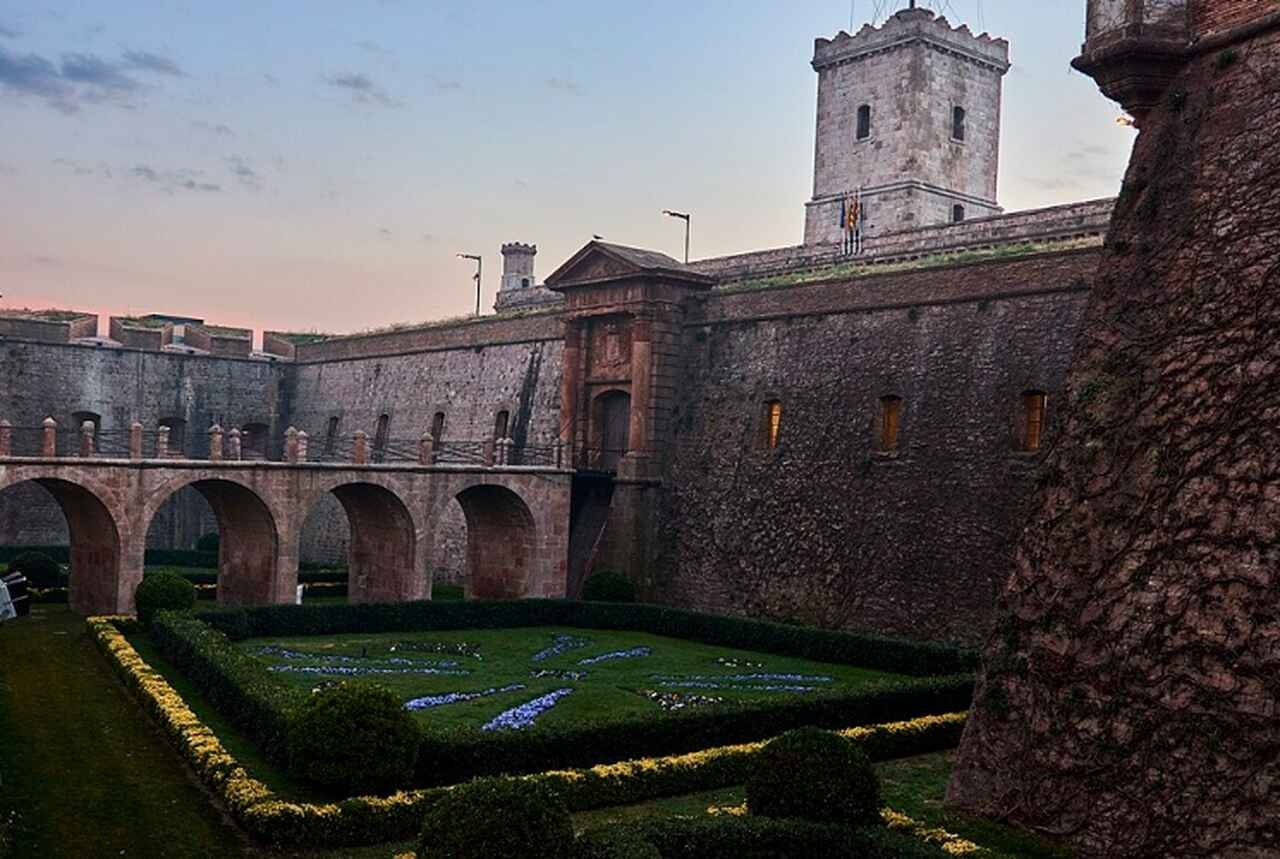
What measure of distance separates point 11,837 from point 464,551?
2430 centimetres

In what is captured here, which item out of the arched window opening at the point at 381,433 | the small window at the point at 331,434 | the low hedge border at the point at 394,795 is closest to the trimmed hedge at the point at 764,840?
the low hedge border at the point at 394,795

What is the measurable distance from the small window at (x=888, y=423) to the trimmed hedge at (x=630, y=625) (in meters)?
4.04

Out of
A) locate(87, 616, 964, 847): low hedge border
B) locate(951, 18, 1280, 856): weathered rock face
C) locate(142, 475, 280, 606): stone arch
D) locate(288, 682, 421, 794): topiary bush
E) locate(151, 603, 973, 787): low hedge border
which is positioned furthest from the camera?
locate(142, 475, 280, 606): stone arch

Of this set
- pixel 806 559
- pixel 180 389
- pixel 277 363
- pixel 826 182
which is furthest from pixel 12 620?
pixel 826 182

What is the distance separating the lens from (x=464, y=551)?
35.3 metres

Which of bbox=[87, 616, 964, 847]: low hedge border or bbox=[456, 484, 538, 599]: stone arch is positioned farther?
bbox=[456, 484, 538, 599]: stone arch

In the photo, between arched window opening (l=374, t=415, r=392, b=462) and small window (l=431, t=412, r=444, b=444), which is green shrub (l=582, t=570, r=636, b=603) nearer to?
small window (l=431, t=412, r=444, b=444)

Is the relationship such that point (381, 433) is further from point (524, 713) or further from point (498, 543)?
point (524, 713)

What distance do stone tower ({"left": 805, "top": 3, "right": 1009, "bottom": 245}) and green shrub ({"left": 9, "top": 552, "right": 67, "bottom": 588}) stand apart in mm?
23395

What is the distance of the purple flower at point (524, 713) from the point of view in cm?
1625

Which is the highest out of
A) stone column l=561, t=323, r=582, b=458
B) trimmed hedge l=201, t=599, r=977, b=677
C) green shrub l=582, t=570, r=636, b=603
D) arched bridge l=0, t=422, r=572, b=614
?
stone column l=561, t=323, r=582, b=458

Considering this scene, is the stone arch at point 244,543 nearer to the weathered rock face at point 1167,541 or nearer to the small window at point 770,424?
the small window at point 770,424

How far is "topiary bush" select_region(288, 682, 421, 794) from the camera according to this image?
12422 millimetres

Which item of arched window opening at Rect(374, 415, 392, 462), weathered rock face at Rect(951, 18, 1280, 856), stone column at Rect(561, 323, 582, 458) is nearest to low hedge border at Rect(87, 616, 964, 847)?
weathered rock face at Rect(951, 18, 1280, 856)
